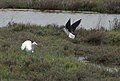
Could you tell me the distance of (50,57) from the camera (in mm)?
9523

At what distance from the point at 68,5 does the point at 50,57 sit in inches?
653

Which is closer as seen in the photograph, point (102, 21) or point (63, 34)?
point (63, 34)

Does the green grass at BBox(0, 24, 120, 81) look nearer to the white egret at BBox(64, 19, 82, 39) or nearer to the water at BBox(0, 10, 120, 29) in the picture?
the white egret at BBox(64, 19, 82, 39)

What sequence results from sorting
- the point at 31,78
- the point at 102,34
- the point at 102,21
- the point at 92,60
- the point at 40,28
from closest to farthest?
the point at 31,78, the point at 92,60, the point at 102,34, the point at 40,28, the point at 102,21

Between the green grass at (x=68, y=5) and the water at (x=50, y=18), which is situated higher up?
the green grass at (x=68, y=5)

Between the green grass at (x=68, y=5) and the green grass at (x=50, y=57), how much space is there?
10.1 m

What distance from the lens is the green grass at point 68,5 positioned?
25172 millimetres

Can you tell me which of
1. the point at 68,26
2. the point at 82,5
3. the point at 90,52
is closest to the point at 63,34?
the point at 68,26

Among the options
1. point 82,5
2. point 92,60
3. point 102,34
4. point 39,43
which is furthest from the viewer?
point 82,5

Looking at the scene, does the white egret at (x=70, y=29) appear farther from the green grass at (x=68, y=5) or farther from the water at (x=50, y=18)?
the green grass at (x=68, y=5)

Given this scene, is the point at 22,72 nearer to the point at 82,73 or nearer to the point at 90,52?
the point at 82,73

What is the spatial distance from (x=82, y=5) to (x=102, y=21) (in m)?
6.17

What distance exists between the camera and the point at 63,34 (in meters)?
14.5

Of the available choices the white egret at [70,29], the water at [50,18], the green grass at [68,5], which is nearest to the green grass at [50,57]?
the white egret at [70,29]
